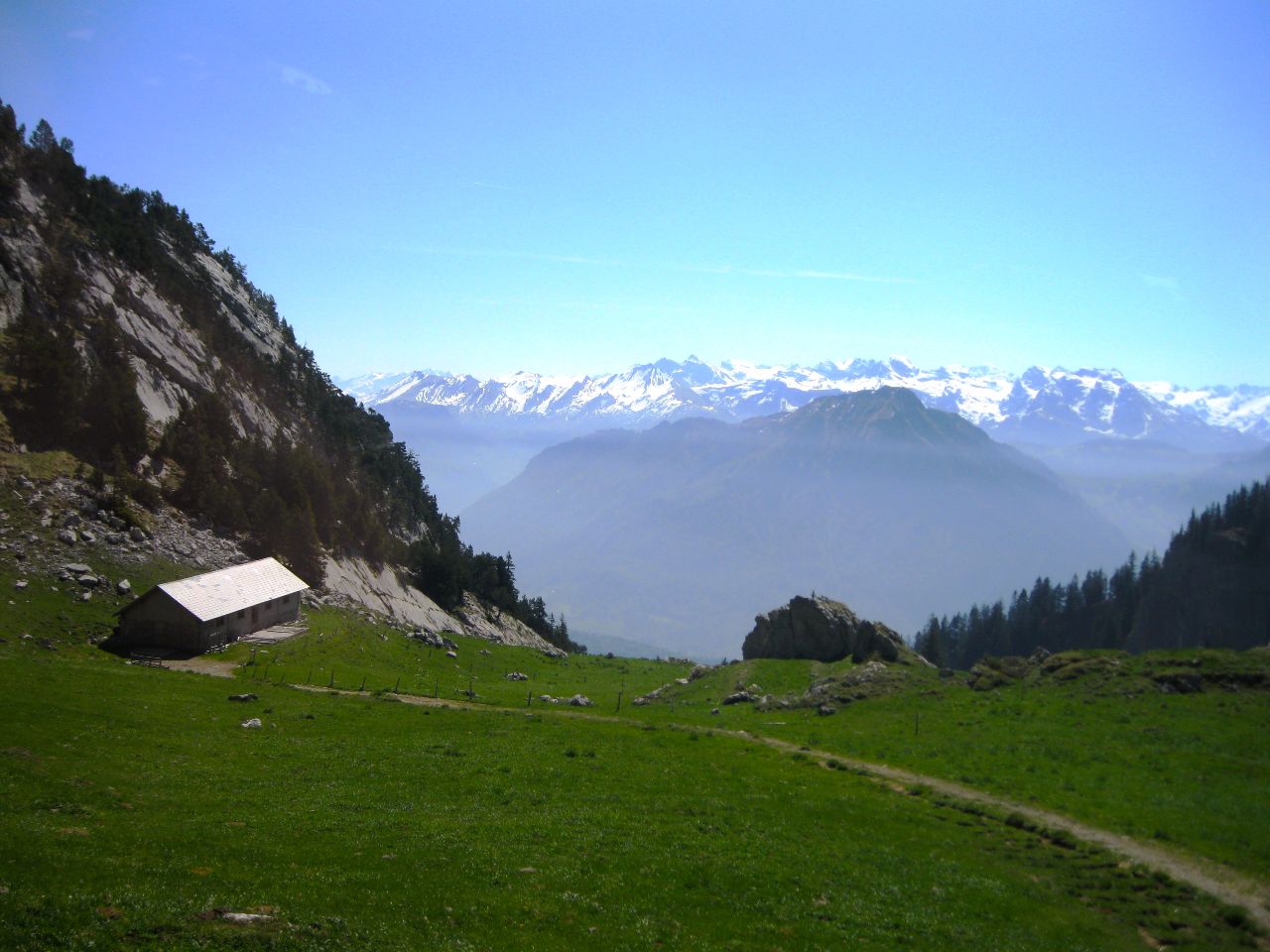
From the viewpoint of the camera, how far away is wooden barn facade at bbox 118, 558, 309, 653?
47.0m

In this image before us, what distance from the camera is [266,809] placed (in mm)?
21516

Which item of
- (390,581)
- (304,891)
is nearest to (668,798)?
(304,891)

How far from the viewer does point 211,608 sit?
166 feet

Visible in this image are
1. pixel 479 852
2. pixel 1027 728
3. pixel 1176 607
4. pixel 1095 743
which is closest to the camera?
pixel 479 852

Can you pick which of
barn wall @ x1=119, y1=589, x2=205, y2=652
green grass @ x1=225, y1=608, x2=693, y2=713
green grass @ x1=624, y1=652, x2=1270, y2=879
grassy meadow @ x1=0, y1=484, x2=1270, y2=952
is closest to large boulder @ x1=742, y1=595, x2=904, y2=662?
green grass @ x1=225, y1=608, x2=693, y2=713

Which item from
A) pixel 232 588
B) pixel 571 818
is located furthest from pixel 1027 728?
pixel 232 588

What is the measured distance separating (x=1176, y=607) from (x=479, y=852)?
189 m

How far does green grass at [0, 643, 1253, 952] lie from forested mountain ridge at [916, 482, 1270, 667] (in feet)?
472

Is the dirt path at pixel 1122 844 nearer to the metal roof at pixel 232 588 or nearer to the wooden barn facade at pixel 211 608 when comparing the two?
the wooden barn facade at pixel 211 608

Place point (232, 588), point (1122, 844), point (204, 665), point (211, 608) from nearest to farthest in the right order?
point (1122, 844) < point (204, 665) < point (211, 608) < point (232, 588)

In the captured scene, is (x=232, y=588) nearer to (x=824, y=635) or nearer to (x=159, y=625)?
(x=159, y=625)

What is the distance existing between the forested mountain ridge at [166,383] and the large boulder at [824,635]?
44.6m

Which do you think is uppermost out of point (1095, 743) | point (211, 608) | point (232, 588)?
point (232, 588)

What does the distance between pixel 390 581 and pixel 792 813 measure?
7277 centimetres
